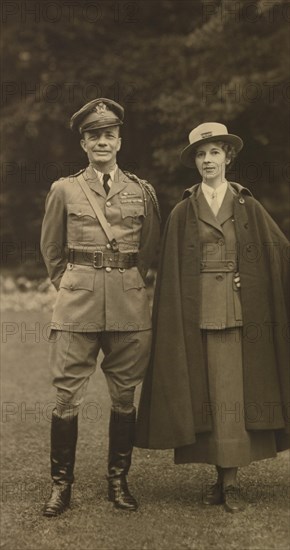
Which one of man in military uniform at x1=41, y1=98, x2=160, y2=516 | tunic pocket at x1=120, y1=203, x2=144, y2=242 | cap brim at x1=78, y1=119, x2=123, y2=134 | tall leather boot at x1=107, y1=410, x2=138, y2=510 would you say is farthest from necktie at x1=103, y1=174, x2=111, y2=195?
tall leather boot at x1=107, y1=410, x2=138, y2=510

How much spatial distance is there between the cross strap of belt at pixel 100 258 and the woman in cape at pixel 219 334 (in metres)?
0.24

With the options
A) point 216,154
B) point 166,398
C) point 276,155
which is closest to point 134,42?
point 276,155

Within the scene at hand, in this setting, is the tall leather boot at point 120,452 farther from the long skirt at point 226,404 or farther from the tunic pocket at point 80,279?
the tunic pocket at point 80,279

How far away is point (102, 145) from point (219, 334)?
118 centimetres

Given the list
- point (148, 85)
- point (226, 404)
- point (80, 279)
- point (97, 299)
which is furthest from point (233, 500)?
point (148, 85)

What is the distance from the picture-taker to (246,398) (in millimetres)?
4246

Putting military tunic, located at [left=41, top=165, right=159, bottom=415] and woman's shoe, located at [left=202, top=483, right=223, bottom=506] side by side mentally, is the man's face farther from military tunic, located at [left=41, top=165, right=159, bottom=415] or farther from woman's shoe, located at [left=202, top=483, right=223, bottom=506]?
woman's shoe, located at [left=202, top=483, right=223, bottom=506]

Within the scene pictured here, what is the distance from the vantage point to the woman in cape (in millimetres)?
4223

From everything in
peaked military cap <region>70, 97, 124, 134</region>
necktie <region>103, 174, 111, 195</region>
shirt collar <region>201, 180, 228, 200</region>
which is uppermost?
peaked military cap <region>70, 97, 124, 134</region>

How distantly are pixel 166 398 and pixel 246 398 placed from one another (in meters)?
0.43

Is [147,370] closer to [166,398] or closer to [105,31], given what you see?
[166,398]

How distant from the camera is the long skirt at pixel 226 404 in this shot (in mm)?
4211

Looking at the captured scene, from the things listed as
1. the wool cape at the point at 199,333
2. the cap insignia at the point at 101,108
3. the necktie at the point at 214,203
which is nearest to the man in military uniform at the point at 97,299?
the cap insignia at the point at 101,108

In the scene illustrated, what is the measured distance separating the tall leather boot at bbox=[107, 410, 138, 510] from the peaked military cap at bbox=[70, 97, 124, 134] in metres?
1.55
